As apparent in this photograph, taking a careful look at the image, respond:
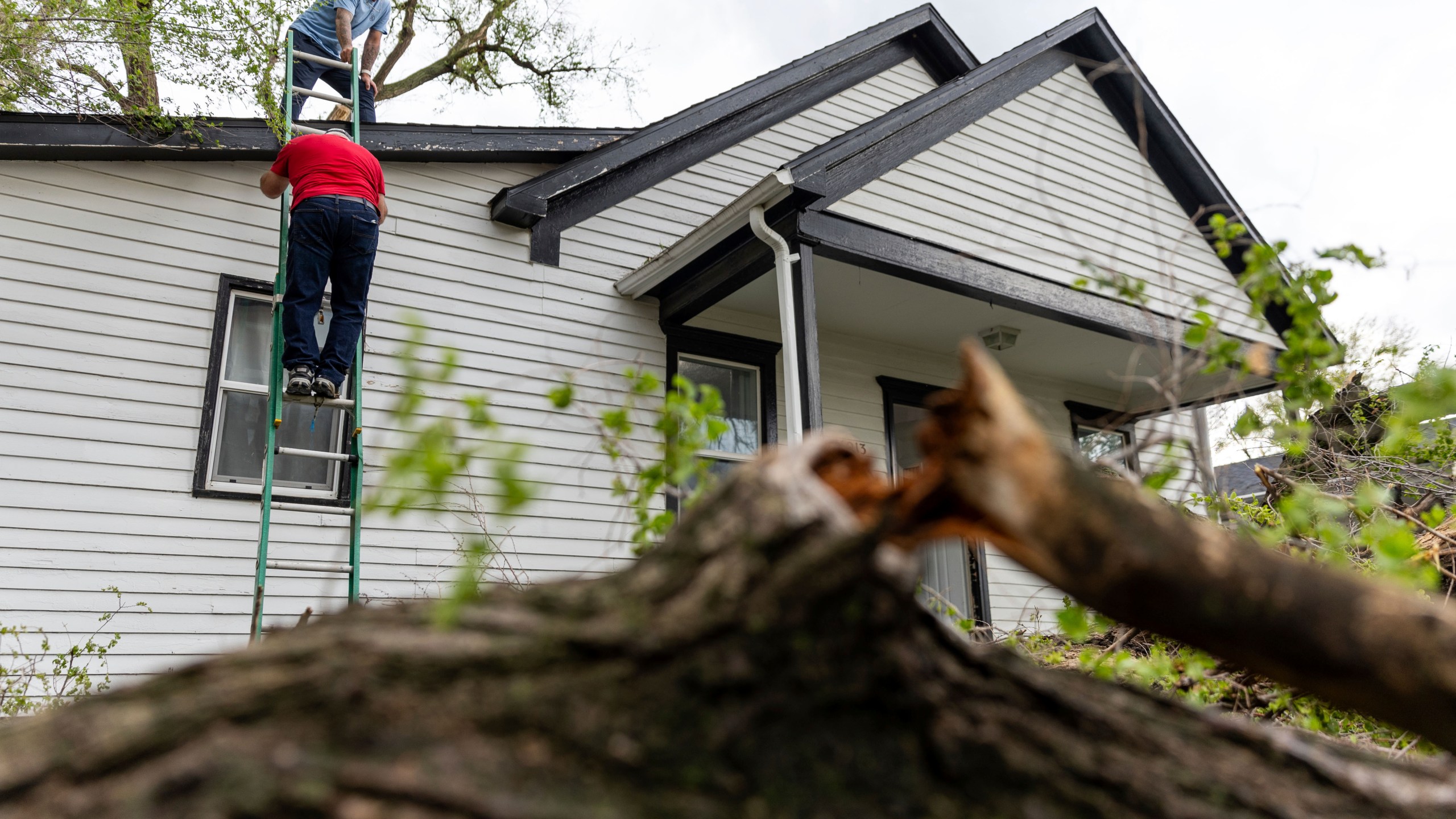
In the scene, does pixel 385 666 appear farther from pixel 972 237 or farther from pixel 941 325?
pixel 941 325

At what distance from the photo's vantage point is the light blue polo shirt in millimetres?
5773

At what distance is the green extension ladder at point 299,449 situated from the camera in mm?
4172

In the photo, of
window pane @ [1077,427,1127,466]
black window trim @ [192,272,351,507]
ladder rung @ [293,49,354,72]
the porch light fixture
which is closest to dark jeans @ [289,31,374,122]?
ladder rung @ [293,49,354,72]

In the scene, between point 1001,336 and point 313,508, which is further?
point 1001,336

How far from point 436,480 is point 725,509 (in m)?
0.36

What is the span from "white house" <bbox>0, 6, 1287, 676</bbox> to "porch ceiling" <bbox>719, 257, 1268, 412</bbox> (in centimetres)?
4

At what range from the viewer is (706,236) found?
5801mm

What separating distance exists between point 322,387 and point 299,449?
63 centimetres

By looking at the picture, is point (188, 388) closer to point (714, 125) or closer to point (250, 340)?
point (250, 340)

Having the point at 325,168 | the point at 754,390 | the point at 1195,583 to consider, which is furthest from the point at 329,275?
the point at 1195,583

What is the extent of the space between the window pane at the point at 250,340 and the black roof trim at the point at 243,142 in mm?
940

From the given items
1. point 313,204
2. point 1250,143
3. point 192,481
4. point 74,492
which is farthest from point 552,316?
point 1250,143

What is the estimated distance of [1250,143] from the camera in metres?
3.39

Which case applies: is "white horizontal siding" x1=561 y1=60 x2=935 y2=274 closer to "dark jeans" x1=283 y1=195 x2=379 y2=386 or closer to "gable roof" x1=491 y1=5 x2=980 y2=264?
"gable roof" x1=491 y1=5 x2=980 y2=264
